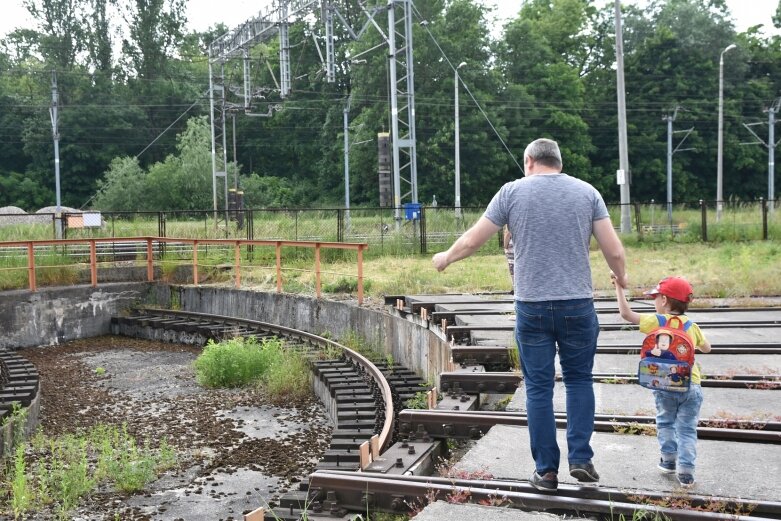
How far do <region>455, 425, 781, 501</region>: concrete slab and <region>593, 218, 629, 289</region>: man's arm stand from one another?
3.65 feet

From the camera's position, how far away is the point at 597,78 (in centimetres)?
7575

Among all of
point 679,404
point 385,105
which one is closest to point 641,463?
point 679,404

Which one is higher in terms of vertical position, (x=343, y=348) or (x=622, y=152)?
(x=622, y=152)

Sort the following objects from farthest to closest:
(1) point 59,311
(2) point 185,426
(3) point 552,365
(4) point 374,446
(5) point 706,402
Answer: (1) point 59,311 < (2) point 185,426 < (5) point 706,402 < (4) point 374,446 < (3) point 552,365

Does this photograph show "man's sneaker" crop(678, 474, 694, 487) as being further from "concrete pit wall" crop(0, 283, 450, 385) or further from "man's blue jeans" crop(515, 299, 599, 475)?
"concrete pit wall" crop(0, 283, 450, 385)

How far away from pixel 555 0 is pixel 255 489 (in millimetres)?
77807

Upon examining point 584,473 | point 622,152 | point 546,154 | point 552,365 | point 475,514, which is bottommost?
point 475,514

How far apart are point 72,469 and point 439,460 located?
4.07 meters

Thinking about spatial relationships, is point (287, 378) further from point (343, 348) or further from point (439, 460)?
point (439, 460)

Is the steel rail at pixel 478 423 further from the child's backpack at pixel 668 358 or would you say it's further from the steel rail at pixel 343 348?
the child's backpack at pixel 668 358

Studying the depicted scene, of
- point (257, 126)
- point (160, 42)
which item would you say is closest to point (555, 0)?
point (257, 126)

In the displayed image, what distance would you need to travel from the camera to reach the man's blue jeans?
4555 mm

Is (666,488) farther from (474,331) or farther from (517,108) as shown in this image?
(517,108)

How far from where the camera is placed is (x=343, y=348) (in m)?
13.7
